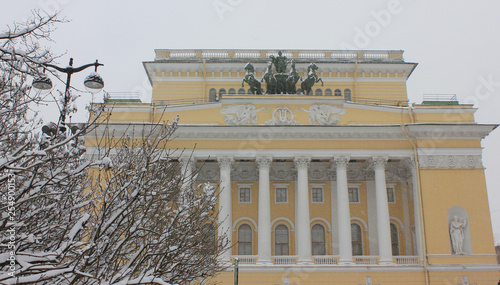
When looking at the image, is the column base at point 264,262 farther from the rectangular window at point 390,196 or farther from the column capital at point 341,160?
the rectangular window at point 390,196

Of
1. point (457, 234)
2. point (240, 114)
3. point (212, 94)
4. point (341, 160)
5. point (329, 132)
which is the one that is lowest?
point (457, 234)

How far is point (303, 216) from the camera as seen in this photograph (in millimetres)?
23859

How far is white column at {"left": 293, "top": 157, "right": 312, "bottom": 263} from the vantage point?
76.7 feet

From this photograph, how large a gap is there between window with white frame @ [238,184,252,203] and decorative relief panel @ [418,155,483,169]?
9.34 meters

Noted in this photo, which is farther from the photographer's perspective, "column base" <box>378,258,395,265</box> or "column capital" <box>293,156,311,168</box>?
"column capital" <box>293,156,311,168</box>

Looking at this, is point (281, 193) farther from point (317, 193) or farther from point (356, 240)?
point (356, 240)

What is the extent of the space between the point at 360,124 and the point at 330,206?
5143 mm

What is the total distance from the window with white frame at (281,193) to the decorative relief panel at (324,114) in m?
4.43

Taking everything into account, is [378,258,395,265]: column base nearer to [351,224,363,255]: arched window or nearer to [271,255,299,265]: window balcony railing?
[351,224,363,255]: arched window

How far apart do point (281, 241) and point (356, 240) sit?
4.21 meters

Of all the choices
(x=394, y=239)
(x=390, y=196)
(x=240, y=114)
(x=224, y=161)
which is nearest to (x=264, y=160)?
(x=224, y=161)

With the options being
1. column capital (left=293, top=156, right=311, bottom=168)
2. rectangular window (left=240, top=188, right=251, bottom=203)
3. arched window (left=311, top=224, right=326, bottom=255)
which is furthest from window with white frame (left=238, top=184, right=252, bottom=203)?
arched window (left=311, top=224, right=326, bottom=255)

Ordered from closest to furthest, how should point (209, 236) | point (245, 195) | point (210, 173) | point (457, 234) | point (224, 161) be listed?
point (209, 236) < point (457, 234) < point (224, 161) < point (210, 173) < point (245, 195)

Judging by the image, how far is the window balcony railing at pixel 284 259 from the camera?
2339 centimetres
